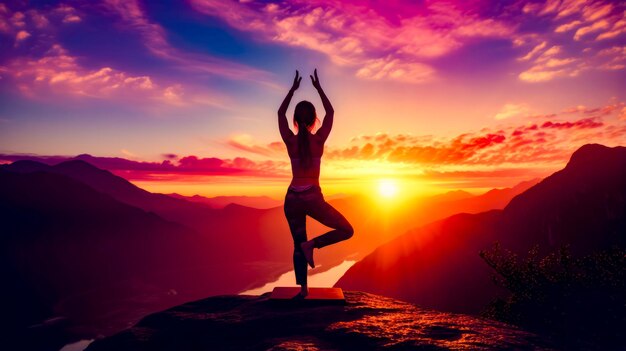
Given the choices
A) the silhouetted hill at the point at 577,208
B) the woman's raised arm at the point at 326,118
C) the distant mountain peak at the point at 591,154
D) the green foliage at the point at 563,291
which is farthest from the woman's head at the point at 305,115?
the distant mountain peak at the point at 591,154

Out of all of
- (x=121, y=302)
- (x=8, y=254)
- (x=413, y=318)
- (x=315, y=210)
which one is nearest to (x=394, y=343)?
(x=413, y=318)

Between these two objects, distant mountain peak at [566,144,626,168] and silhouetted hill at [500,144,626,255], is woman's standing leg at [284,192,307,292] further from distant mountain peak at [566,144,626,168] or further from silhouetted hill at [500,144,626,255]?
distant mountain peak at [566,144,626,168]

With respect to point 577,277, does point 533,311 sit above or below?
below

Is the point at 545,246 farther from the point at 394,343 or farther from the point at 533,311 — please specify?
the point at 394,343

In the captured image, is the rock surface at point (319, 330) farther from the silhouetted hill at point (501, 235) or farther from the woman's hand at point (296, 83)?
the silhouetted hill at point (501, 235)

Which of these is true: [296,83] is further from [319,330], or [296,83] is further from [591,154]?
[591,154]

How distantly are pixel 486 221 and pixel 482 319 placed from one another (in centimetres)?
13643

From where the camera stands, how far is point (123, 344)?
6.23 metres

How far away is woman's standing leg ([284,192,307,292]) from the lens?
778 centimetres

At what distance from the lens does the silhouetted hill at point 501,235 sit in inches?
3939

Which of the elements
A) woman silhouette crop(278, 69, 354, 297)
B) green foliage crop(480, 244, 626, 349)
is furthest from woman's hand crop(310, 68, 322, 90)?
green foliage crop(480, 244, 626, 349)

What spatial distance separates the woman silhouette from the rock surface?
1.23 meters

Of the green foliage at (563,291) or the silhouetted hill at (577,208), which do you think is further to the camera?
the silhouetted hill at (577,208)

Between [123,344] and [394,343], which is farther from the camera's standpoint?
[123,344]
